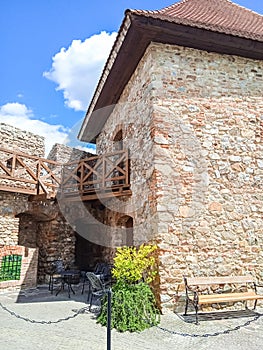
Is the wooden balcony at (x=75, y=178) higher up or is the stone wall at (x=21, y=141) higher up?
the stone wall at (x=21, y=141)

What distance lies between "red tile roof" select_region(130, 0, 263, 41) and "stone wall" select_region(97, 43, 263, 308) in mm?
631

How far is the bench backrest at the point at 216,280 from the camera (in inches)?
197

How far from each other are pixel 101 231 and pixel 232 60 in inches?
247

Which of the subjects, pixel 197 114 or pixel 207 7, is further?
pixel 207 7

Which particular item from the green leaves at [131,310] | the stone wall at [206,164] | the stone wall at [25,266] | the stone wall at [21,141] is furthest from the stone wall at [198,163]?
the stone wall at [21,141]

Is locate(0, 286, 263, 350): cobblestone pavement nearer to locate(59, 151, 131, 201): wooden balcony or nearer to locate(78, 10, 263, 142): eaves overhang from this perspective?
locate(59, 151, 131, 201): wooden balcony

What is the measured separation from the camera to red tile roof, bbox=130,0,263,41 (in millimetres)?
5590

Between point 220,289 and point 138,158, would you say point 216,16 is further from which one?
point 220,289

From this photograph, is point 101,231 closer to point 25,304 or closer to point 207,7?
point 25,304

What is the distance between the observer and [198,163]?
5715 mm

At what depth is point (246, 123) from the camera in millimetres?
6195

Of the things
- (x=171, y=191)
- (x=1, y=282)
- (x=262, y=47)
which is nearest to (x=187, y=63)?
(x=262, y=47)

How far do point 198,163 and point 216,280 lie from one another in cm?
220

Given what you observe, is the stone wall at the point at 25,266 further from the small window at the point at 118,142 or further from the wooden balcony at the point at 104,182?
the small window at the point at 118,142
